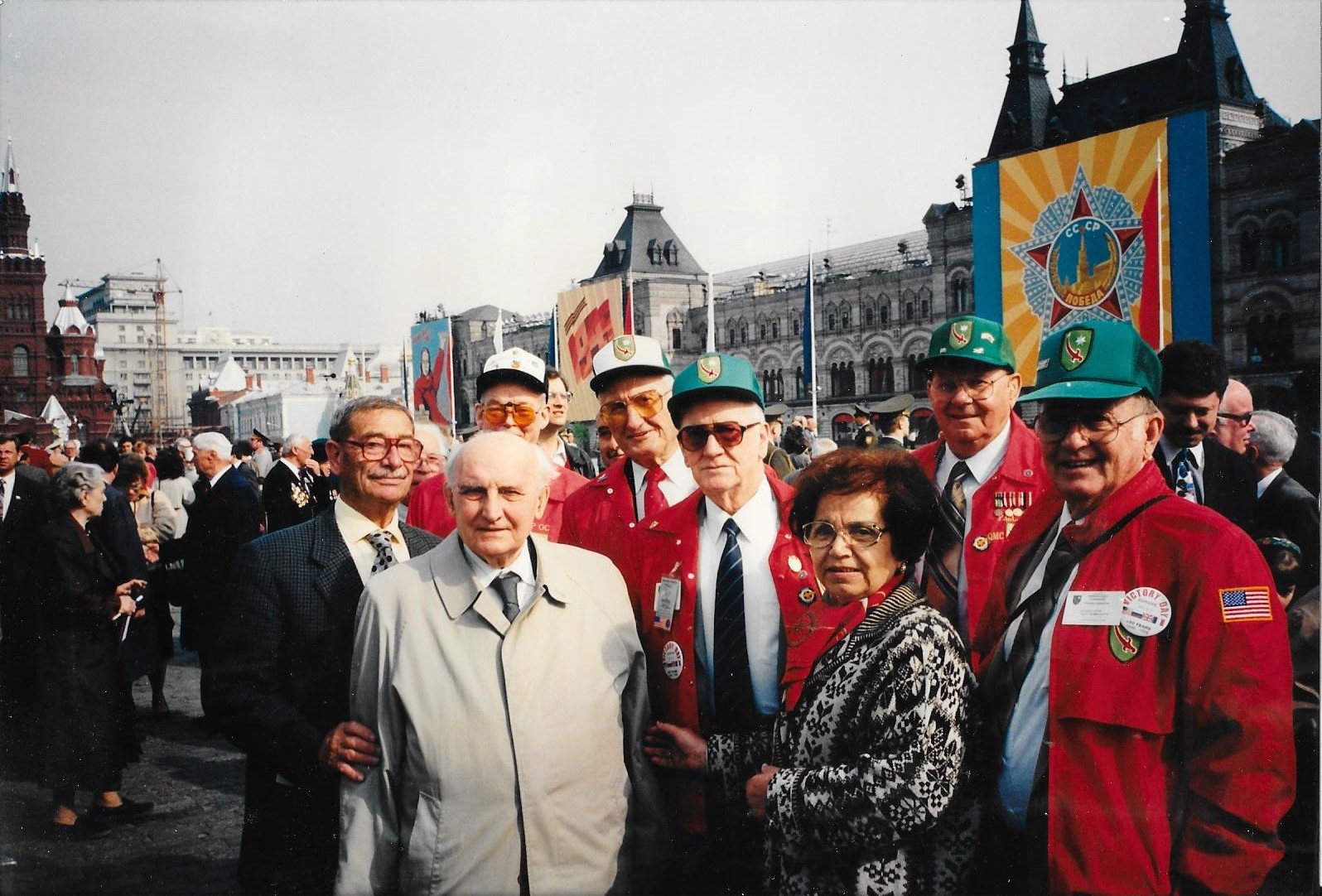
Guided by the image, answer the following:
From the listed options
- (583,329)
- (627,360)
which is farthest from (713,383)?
(583,329)

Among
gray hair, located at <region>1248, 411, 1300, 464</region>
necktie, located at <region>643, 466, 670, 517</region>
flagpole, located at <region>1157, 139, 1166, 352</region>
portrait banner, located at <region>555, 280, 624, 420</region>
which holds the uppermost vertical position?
portrait banner, located at <region>555, 280, 624, 420</region>

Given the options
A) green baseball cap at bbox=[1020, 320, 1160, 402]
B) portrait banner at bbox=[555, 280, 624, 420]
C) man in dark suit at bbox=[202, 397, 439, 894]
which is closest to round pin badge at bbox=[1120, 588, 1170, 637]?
green baseball cap at bbox=[1020, 320, 1160, 402]

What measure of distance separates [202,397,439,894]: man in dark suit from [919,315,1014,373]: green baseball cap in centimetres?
172

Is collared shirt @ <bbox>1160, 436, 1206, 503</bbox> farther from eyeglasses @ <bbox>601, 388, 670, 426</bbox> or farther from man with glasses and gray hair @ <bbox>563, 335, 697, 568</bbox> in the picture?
eyeglasses @ <bbox>601, 388, 670, 426</bbox>

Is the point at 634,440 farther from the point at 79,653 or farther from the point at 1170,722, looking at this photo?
the point at 79,653

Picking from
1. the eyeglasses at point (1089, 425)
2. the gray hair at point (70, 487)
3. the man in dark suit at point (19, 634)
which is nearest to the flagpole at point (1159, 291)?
the eyeglasses at point (1089, 425)

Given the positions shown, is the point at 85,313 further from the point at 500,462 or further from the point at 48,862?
the point at 500,462

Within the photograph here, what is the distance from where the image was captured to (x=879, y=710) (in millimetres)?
2287

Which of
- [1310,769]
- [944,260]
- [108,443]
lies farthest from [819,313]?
[1310,769]

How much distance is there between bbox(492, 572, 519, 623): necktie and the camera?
8.96 ft

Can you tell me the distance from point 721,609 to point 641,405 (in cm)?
102

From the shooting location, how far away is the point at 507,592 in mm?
Answer: 2740

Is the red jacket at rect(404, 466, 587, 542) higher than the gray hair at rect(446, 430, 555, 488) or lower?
lower

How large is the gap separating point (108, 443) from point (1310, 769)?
7900 mm
